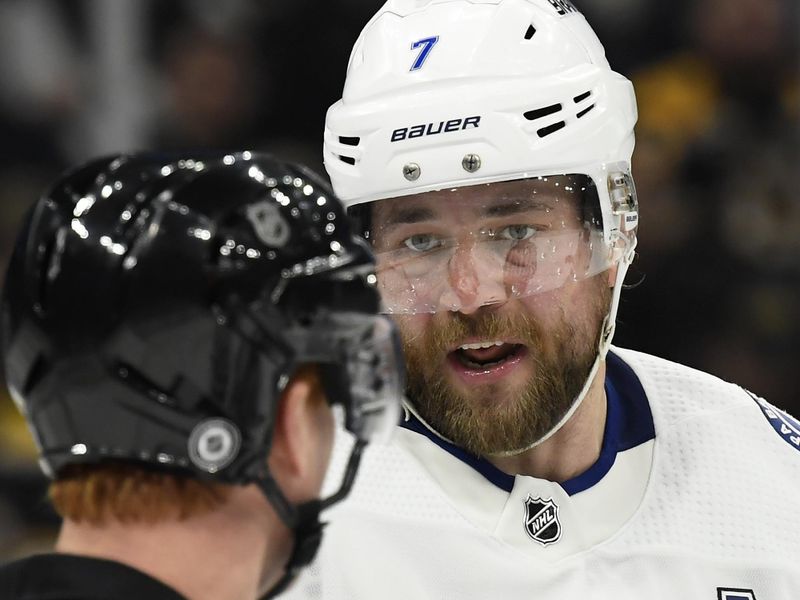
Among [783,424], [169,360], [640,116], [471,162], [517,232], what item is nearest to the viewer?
[169,360]

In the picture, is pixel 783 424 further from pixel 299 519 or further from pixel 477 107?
pixel 299 519

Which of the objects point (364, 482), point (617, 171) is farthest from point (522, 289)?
point (364, 482)

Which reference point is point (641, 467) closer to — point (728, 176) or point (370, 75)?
point (370, 75)

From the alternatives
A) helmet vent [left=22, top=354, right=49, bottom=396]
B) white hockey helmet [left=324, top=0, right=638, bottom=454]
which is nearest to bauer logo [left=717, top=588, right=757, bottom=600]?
white hockey helmet [left=324, top=0, right=638, bottom=454]

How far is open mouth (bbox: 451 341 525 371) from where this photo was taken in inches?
82.4

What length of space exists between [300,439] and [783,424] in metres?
1.35

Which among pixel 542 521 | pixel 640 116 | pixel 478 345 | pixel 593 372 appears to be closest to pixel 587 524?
pixel 542 521

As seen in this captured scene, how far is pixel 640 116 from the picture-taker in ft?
12.2

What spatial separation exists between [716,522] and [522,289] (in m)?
0.53

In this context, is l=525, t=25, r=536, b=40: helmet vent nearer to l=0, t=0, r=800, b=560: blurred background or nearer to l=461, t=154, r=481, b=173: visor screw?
l=461, t=154, r=481, b=173: visor screw

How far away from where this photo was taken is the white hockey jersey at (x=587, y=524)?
2.00 meters

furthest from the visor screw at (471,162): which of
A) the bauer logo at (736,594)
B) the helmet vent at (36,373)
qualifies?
the helmet vent at (36,373)

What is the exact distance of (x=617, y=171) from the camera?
2.15 m

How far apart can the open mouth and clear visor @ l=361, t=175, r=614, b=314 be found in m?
0.09
